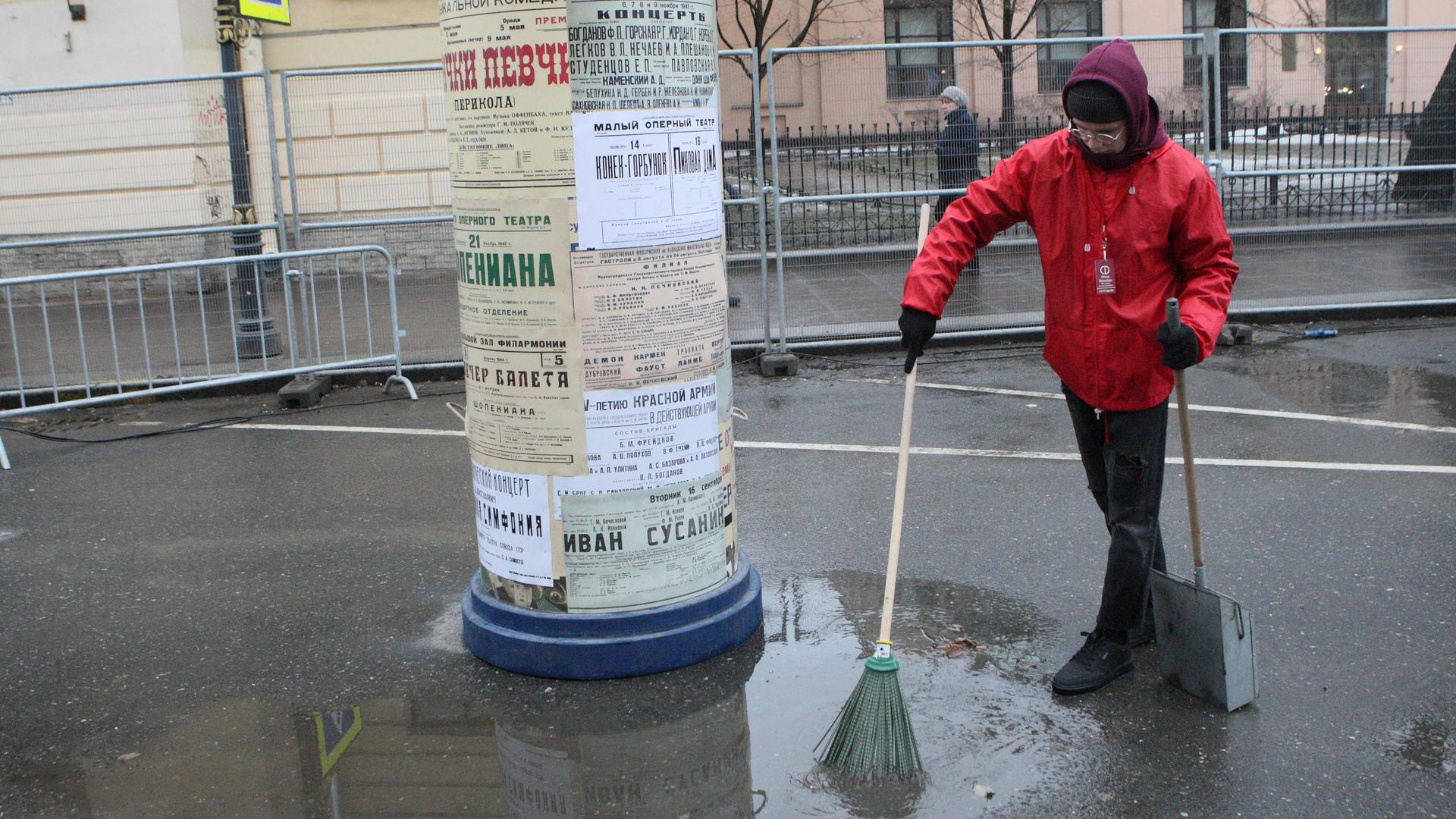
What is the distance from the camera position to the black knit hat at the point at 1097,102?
12.8 ft

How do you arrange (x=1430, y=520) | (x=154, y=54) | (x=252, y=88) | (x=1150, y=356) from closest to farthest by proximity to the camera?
1. (x=1150, y=356)
2. (x=1430, y=520)
3. (x=252, y=88)
4. (x=154, y=54)

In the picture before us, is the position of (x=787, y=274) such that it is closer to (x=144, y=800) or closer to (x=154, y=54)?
(x=144, y=800)

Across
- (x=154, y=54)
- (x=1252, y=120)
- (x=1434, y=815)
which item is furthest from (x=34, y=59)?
(x=1434, y=815)

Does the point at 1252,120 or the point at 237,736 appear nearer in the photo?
the point at 237,736

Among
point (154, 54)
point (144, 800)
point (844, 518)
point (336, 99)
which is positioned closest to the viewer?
point (144, 800)

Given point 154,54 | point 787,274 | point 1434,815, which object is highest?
point 154,54

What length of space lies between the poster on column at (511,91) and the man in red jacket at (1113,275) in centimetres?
122

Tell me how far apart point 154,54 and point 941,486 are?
40.5ft

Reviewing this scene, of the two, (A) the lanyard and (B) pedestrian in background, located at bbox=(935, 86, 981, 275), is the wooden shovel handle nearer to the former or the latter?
(A) the lanyard

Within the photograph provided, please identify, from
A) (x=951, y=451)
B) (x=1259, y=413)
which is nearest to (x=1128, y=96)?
(x=951, y=451)

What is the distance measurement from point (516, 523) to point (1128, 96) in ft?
7.83

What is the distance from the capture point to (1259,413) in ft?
26.3

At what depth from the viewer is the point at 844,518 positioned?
20.5ft

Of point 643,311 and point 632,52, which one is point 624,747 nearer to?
point 643,311
